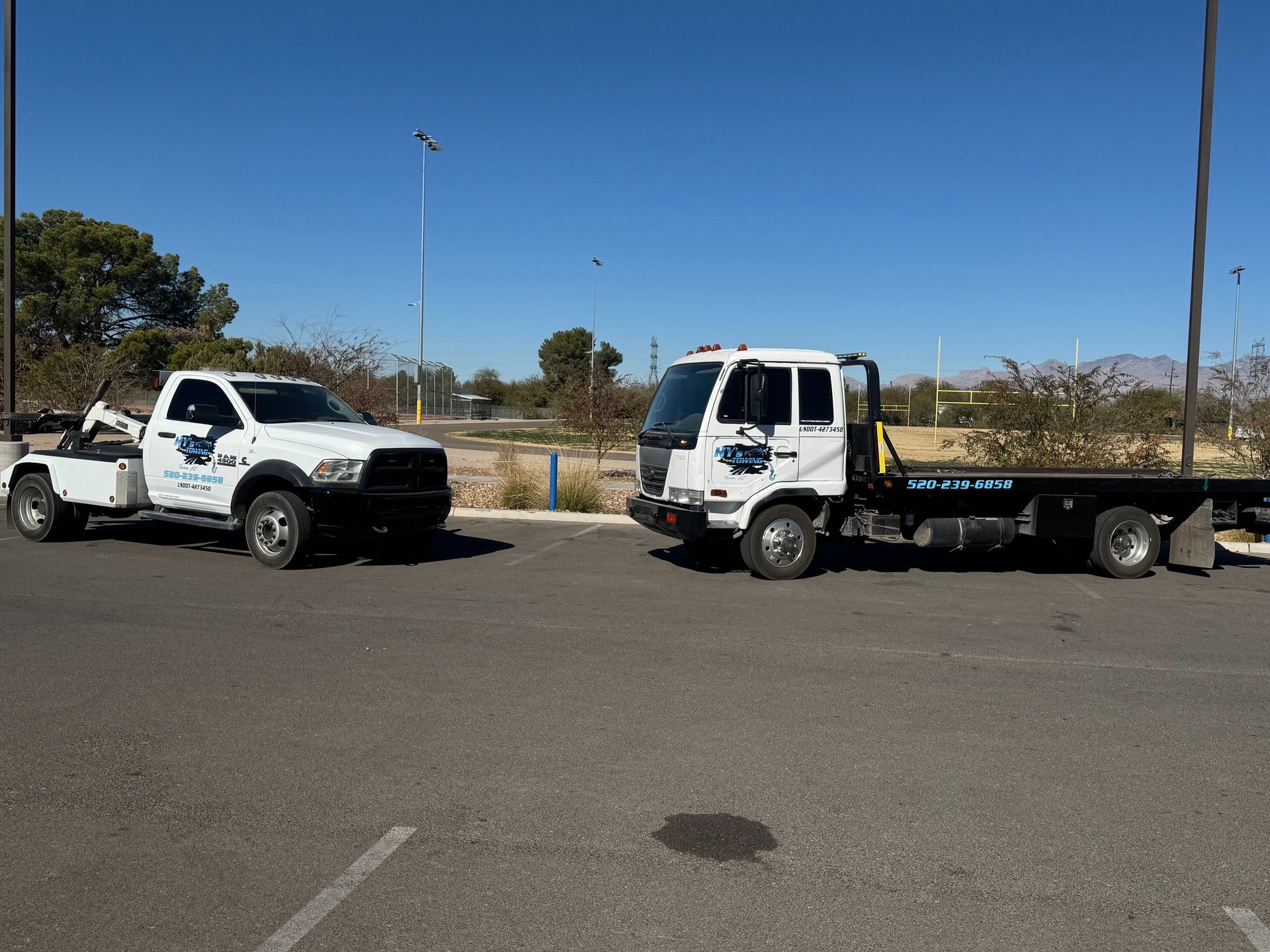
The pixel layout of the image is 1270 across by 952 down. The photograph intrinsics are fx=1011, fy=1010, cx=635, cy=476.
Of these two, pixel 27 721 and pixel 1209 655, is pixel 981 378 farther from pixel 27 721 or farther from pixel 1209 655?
pixel 27 721

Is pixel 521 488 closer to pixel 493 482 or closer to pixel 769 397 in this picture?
pixel 493 482

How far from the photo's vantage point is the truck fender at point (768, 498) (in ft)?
35.8

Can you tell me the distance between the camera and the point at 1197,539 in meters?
12.0

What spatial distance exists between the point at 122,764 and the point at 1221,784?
5.54 metres

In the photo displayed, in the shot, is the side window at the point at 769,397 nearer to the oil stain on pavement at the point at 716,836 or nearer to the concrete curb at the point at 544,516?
the concrete curb at the point at 544,516

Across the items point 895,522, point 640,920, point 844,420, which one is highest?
point 844,420

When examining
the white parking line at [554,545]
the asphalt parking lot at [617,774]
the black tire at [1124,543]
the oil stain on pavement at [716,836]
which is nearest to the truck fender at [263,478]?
the asphalt parking lot at [617,774]

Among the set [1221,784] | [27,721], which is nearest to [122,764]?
[27,721]

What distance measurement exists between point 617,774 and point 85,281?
63.9 meters

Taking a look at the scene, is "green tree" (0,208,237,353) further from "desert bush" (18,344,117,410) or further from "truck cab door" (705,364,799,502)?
"truck cab door" (705,364,799,502)

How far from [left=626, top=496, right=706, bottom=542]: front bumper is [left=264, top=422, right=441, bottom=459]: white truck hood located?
2.56m

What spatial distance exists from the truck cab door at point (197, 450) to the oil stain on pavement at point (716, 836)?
27.2 feet

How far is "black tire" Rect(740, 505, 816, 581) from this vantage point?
36.4 ft

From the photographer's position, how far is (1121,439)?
18453mm
